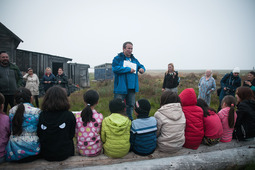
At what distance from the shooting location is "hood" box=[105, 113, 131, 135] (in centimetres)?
190

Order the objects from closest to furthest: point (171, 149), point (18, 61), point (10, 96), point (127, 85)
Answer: point (171, 149), point (127, 85), point (10, 96), point (18, 61)

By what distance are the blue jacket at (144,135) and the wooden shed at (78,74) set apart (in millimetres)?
13317

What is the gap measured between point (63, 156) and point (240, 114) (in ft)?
9.99

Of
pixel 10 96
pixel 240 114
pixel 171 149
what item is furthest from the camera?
pixel 10 96

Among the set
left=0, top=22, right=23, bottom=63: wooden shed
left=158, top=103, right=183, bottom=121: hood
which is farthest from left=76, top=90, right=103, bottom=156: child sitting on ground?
left=0, top=22, right=23, bottom=63: wooden shed

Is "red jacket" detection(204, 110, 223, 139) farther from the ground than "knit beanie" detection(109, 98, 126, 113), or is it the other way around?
"knit beanie" detection(109, 98, 126, 113)

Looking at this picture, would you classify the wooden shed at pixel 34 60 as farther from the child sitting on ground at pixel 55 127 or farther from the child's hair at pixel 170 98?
the child's hair at pixel 170 98

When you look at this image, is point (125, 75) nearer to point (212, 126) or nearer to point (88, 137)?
point (88, 137)

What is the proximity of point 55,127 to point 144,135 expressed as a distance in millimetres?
1230

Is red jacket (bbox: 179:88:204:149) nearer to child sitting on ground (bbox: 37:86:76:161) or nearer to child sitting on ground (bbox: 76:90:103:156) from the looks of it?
child sitting on ground (bbox: 76:90:103:156)

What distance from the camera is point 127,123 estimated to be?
6.50 ft

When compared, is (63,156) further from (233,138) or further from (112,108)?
(233,138)

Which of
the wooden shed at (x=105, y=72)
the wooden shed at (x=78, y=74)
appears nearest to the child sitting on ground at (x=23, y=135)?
the wooden shed at (x=78, y=74)

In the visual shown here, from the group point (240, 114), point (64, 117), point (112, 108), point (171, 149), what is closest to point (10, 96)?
point (64, 117)
